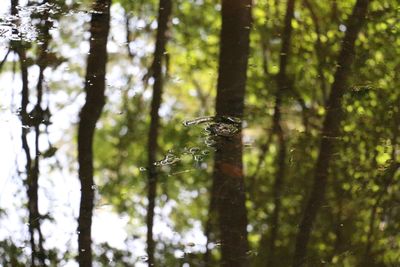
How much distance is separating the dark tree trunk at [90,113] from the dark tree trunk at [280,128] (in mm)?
747

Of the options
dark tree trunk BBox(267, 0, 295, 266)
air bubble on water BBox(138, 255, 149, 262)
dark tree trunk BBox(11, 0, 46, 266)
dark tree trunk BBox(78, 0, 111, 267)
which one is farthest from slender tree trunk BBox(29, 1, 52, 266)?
dark tree trunk BBox(267, 0, 295, 266)

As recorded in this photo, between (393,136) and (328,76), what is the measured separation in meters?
0.63

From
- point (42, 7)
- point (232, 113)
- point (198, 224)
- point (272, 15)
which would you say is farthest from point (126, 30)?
point (198, 224)

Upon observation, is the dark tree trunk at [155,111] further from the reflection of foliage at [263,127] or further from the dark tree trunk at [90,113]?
the dark tree trunk at [90,113]

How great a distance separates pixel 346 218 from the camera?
9.44 ft

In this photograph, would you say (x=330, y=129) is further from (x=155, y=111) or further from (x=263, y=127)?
(x=155, y=111)

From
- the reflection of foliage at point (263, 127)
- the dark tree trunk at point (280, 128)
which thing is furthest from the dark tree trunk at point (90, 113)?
the dark tree trunk at point (280, 128)

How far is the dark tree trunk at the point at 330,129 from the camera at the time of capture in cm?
278

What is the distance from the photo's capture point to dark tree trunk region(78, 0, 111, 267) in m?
2.67

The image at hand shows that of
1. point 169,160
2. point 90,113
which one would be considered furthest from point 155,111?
point 169,160

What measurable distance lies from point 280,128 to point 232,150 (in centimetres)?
38

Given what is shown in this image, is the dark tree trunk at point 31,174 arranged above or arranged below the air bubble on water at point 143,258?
above

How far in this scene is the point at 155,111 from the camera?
346cm

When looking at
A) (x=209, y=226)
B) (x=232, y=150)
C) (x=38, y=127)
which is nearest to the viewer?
(x=209, y=226)
